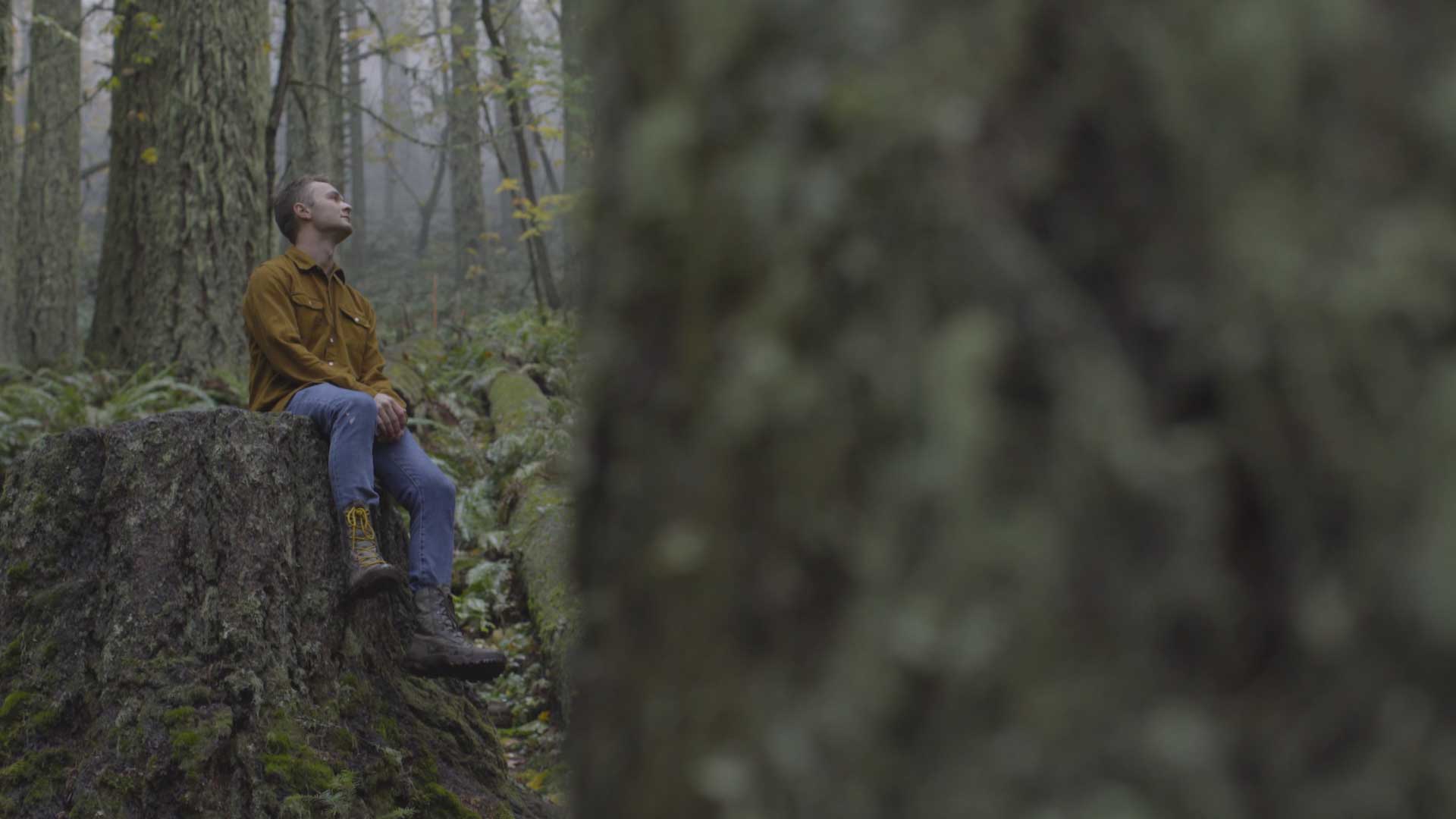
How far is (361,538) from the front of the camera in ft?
13.7

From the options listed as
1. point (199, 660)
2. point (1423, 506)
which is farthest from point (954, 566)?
point (199, 660)

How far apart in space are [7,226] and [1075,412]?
13750 mm

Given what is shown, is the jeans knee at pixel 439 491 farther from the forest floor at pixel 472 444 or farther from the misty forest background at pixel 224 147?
the misty forest background at pixel 224 147

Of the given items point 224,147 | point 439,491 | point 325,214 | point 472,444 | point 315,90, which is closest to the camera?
point 439,491

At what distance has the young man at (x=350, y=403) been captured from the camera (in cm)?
423

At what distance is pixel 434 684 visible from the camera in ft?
15.5

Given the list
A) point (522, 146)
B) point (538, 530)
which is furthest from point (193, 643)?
point (522, 146)

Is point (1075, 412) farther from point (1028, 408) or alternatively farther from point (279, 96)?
point (279, 96)

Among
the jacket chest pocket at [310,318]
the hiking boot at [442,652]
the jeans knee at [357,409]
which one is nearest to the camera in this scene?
the hiking boot at [442,652]

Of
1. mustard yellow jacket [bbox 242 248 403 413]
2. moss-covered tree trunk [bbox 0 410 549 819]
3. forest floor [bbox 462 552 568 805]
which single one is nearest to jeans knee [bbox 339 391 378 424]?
moss-covered tree trunk [bbox 0 410 549 819]

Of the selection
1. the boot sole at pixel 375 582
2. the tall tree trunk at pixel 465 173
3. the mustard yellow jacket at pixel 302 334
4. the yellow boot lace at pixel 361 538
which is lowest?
the boot sole at pixel 375 582

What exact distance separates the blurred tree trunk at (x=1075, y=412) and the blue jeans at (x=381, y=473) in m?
3.63

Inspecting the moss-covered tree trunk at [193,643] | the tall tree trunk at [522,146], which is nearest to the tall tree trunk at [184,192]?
the tall tree trunk at [522,146]

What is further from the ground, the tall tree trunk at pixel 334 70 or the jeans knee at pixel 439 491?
the tall tree trunk at pixel 334 70
